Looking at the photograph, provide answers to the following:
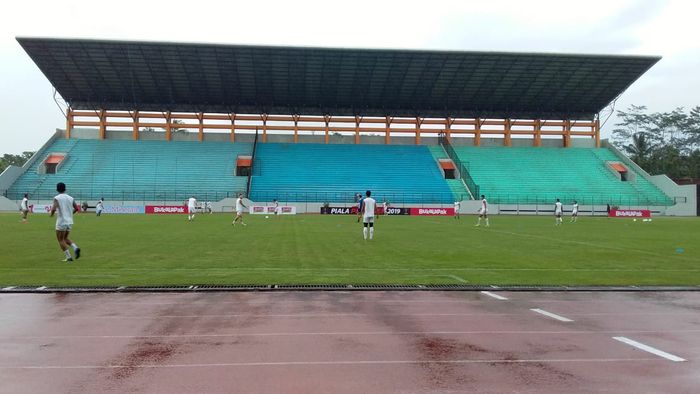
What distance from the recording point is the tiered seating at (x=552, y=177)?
2258 inches

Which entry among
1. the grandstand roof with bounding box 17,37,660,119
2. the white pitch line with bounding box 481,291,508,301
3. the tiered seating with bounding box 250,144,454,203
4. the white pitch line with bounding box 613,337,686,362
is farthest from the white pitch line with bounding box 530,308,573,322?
the tiered seating with bounding box 250,144,454,203

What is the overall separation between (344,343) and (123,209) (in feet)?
160

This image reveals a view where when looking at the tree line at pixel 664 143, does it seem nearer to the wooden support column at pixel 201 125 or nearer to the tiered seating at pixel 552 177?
the tiered seating at pixel 552 177

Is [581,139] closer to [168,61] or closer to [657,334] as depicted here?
[168,61]

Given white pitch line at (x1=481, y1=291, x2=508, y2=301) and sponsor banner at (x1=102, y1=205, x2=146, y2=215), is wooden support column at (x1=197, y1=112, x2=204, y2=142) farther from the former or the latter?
white pitch line at (x1=481, y1=291, x2=508, y2=301)

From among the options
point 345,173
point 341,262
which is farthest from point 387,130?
point 341,262

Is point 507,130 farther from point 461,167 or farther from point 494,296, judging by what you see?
point 494,296

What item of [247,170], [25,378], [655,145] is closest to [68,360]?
[25,378]

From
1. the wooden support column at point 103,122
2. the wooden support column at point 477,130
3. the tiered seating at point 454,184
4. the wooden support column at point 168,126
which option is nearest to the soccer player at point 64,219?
the tiered seating at point 454,184

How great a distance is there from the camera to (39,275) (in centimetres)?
1067

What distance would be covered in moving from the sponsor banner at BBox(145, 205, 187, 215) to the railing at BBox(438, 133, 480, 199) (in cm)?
2929

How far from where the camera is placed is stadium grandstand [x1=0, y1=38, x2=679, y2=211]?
5297 cm

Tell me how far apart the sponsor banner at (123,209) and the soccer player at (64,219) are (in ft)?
126

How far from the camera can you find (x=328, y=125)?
6450 centimetres
